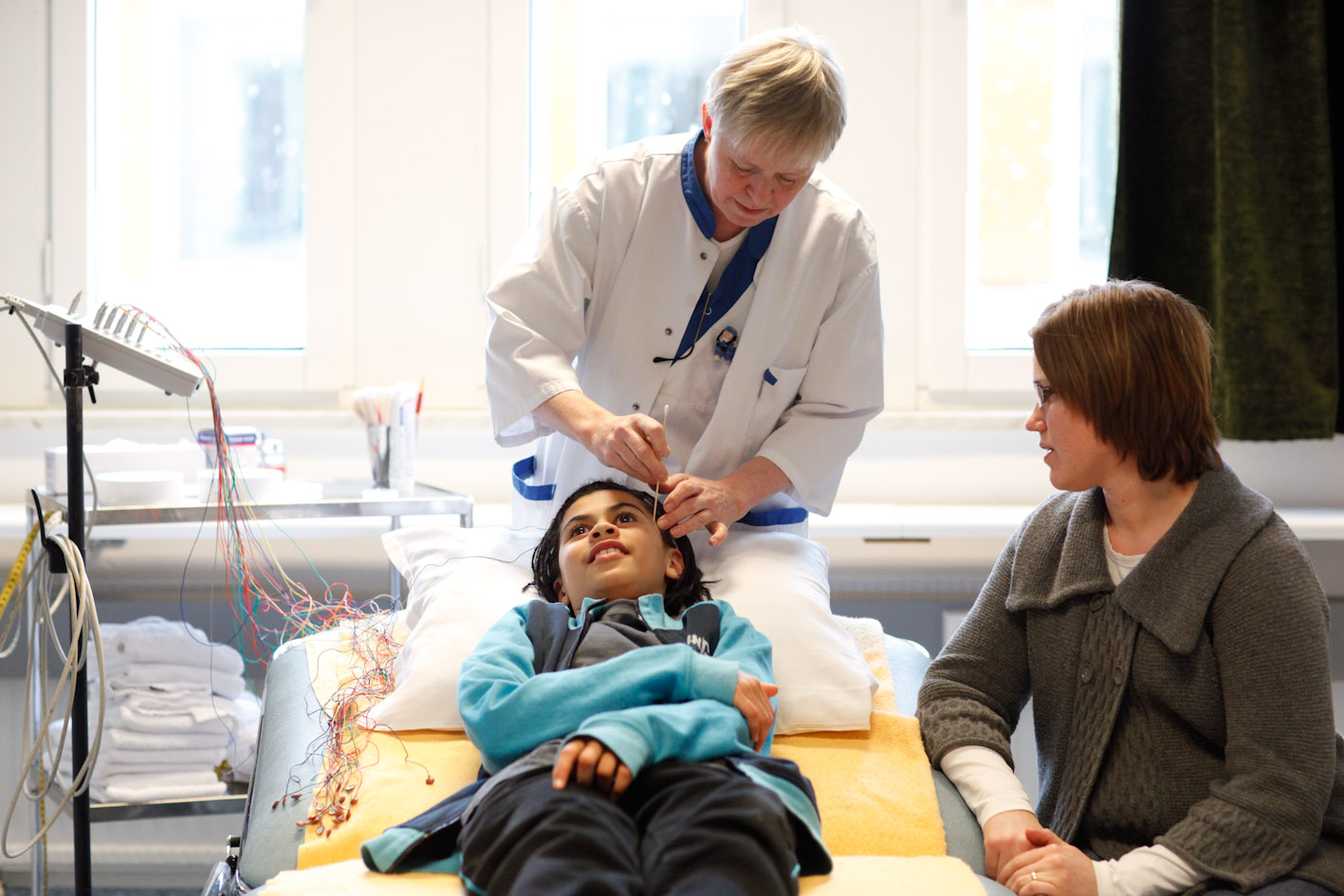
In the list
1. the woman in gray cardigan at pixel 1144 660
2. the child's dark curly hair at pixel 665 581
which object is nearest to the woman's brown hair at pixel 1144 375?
the woman in gray cardigan at pixel 1144 660

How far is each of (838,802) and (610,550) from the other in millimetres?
476

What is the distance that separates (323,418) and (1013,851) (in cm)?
216

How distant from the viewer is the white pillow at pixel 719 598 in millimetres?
1661

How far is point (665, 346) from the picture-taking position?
74.7 inches

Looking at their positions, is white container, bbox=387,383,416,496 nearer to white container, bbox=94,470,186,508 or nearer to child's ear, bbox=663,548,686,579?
white container, bbox=94,470,186,508

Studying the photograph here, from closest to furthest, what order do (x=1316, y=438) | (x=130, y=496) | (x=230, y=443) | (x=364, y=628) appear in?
1. (x=364, y=628)
2. (x=130, y=496)
3. (x=230, y=443)
4. (x=1316, y=438)

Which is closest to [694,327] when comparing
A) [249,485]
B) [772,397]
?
Answer: [772,397]

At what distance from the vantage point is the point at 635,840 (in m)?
1.22

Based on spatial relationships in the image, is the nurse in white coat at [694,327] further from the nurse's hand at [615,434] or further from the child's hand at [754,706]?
the child's hand at [754,706]

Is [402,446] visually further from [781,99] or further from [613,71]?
[781,99]

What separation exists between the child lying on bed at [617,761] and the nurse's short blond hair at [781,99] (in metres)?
0.61

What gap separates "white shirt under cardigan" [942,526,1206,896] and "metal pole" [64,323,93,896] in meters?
1.29

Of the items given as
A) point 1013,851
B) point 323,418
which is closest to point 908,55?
point 323,418

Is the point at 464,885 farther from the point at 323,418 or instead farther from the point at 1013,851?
the point at 323,418
